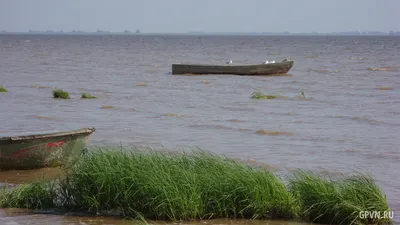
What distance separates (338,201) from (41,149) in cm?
565

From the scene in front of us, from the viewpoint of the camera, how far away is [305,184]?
9492 mm

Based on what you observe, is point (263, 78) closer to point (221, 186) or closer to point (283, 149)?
point (283, 149)

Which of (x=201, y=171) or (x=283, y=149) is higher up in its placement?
(x=201, y=171)

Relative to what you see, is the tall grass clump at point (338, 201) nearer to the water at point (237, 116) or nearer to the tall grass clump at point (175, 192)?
the tall grass clump at point (175, 192)

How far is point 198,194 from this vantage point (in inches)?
363

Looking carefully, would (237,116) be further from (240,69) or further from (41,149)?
(240,69)

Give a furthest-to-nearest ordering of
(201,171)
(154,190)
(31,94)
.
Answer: (31,94) < (201,171) < (154,190)

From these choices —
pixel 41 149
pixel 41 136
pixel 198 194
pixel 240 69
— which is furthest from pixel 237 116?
pixel 240 69

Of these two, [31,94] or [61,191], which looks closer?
[61,191]

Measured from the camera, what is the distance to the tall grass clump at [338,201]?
Answer: 29.5 ft

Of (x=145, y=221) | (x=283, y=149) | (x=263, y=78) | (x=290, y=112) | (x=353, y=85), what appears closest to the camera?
(x=145, y=221)

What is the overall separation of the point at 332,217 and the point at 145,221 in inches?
95.3

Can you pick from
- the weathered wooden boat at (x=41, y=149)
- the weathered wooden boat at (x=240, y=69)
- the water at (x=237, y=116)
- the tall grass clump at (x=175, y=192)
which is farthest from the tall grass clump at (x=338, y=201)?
the weathered wooden boat at (x=240, y=69)

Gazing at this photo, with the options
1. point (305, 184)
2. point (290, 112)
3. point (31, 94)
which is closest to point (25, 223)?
point (305, 184)
